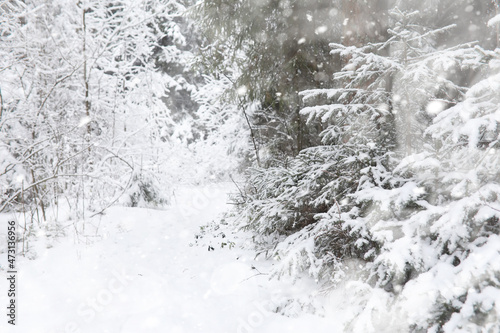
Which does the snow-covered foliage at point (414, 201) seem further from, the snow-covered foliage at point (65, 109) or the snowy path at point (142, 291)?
the snow-covered foliage at point (65, 109)

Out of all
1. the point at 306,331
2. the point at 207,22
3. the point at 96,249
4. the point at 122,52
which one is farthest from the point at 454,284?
the point at 122,52

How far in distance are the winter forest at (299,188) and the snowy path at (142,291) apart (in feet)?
0.08

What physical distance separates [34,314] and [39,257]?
4.68 ft

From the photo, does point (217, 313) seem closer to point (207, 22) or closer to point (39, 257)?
point (39, 257)

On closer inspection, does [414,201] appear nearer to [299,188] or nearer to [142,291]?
[299,188]

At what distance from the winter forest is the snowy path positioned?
0.08 feet

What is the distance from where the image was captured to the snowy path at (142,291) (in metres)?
3.31

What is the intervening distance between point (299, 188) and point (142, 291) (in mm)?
2568

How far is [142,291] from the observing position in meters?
4.10

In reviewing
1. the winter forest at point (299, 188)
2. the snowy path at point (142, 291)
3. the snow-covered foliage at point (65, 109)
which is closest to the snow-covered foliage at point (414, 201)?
the winter forest at point (299, 188)

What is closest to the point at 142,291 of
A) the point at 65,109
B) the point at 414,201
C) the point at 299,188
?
the point at 299,188

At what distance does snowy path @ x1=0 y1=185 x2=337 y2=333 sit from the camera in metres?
3.31

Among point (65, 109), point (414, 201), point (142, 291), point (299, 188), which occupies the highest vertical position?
point (65, 109)

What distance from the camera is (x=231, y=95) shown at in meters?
7.00
